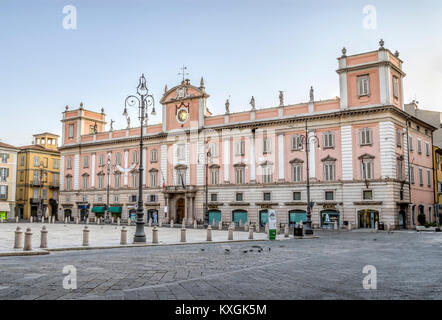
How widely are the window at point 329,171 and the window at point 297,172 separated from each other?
260 centimetres

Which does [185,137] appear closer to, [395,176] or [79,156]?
[79,156]

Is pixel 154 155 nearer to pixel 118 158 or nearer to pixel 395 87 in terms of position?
pixel 118 158

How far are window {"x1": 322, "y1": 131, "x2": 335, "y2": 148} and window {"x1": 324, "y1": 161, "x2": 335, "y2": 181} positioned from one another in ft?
5.46

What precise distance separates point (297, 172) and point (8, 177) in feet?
151

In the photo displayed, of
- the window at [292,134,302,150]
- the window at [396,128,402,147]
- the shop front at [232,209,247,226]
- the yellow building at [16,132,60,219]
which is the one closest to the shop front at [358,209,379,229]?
the window at [396,128,402,147]

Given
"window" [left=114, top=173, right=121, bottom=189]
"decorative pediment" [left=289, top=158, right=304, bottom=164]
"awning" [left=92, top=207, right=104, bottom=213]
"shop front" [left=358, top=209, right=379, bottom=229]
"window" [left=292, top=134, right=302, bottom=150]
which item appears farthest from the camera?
"awning" [left=92, top=207, right=104, bottom=213]

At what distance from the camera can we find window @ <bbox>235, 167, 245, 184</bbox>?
47.4 metres

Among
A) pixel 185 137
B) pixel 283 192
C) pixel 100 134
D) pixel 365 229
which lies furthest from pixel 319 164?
pixel 100 134

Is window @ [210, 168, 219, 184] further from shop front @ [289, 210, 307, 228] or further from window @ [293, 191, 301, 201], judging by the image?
shop front @ [289, 210, 307, 228]

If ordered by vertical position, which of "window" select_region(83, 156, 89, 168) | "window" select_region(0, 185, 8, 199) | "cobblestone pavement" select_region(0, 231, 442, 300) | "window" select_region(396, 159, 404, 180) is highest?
"window" select_region(83, 156, 89, 168)

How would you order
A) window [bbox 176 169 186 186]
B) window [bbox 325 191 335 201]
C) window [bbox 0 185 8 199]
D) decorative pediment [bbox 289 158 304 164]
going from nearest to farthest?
window [bbox 325 191 335 201]
decorative pediment [bbox 289 158 304 164]
window [bbox 176 169 186 186]
window [bbox 0 185 8 199]

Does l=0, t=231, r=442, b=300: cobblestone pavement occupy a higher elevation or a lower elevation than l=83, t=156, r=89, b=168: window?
lower

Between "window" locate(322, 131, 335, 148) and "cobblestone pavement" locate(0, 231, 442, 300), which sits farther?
"window" locate(322, 131, 335, 148)

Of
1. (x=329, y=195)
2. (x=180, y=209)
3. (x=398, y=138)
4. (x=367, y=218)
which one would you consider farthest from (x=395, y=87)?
(x=180, y=209)
